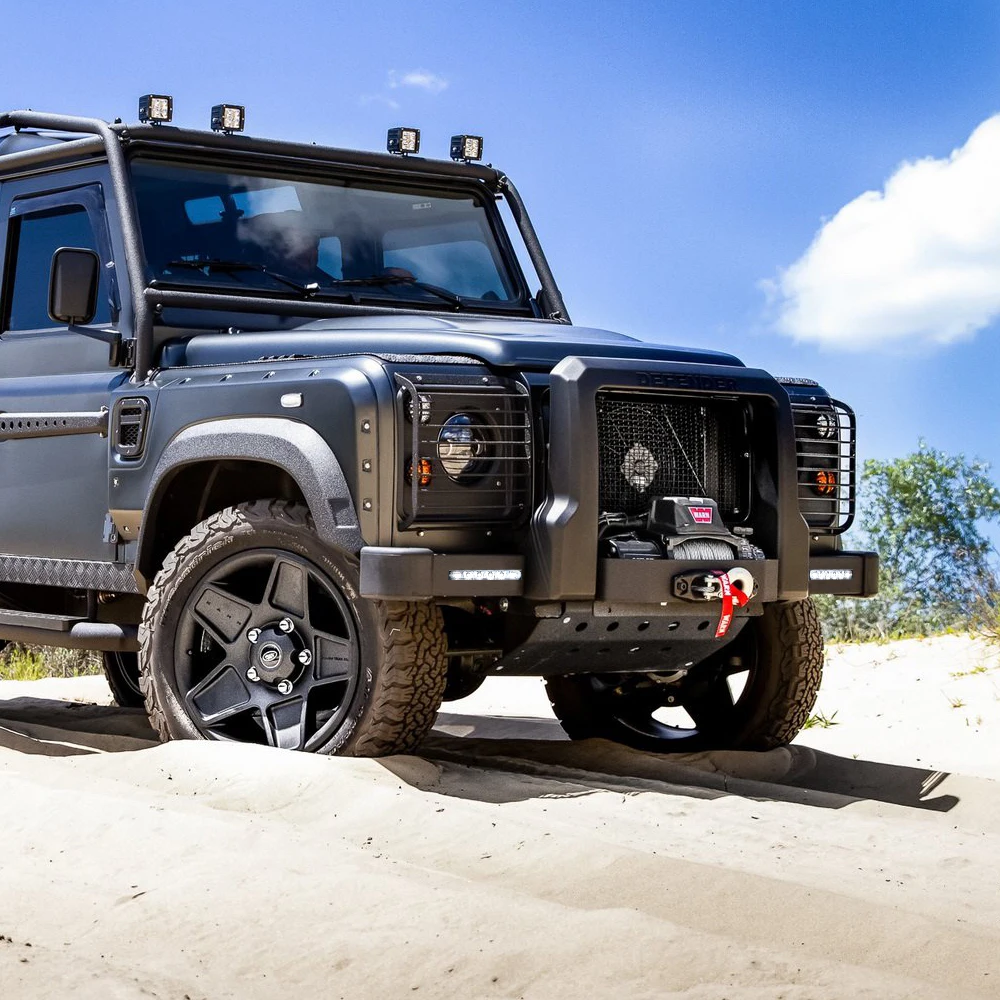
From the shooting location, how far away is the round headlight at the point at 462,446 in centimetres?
554

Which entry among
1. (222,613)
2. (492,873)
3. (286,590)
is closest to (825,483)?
(286,590)

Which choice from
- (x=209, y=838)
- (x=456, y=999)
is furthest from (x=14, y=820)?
(x=456, y=999)

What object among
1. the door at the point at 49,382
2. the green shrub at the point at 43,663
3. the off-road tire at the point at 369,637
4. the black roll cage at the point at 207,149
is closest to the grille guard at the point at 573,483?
the off-road tire at the point at 369,637

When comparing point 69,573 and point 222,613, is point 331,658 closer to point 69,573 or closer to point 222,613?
point 222,613

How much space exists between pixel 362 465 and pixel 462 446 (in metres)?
0.36

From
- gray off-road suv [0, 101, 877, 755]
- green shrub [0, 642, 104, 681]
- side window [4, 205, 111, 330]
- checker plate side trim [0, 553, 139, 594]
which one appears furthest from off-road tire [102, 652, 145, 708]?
green shrub [0, 642, 104, 681]

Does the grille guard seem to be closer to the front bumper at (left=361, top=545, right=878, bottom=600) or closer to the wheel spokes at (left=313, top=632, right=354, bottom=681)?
the front bumper at (left=361, top=545, right=878, bottom=600)

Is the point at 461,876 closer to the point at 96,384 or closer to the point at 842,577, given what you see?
the point at 842,577

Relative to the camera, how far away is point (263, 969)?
3.74 meters

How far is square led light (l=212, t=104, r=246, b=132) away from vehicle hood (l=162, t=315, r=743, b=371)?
1.08 meters

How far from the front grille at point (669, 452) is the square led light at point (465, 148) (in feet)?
7.85

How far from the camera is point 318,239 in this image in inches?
283

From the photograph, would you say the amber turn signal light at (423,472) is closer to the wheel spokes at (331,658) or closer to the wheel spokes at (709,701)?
the wheel spokes at (331,658)

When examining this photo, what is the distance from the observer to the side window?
723 centimetres
